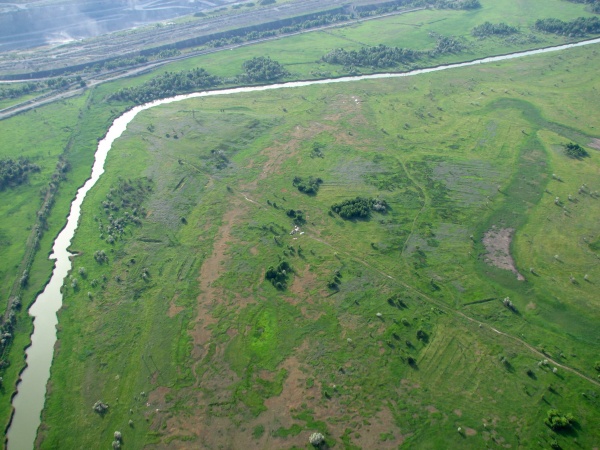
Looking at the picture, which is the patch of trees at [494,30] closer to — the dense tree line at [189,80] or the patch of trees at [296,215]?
the dense tree line at [189,80]

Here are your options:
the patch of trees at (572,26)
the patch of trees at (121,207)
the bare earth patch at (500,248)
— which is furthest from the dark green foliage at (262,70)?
the patch of trees at (572,26)

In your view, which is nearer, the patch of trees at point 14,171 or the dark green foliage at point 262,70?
the patch of trees at point 14,171

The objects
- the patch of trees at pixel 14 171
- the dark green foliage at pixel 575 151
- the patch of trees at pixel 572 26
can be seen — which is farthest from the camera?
the patch of trees at pixel 572 26

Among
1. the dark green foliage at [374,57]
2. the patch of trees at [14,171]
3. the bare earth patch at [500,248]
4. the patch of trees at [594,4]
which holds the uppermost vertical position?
the patch of trees at [14,171]

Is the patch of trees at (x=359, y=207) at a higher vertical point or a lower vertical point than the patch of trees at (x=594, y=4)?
lower

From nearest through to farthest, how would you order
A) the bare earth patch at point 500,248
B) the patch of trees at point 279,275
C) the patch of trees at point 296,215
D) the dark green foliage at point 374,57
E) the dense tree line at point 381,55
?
1. the patch of trees at point 279,275
2. the bare earth patch at point 500,248
3. the patch of trees at point 296,215
4. the dark green foliage at point 374,57
5. the dense tree line at point 381,55

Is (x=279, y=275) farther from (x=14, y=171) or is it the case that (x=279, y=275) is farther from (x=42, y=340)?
(x=14, y=171)

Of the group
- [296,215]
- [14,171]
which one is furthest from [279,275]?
[14,171]
